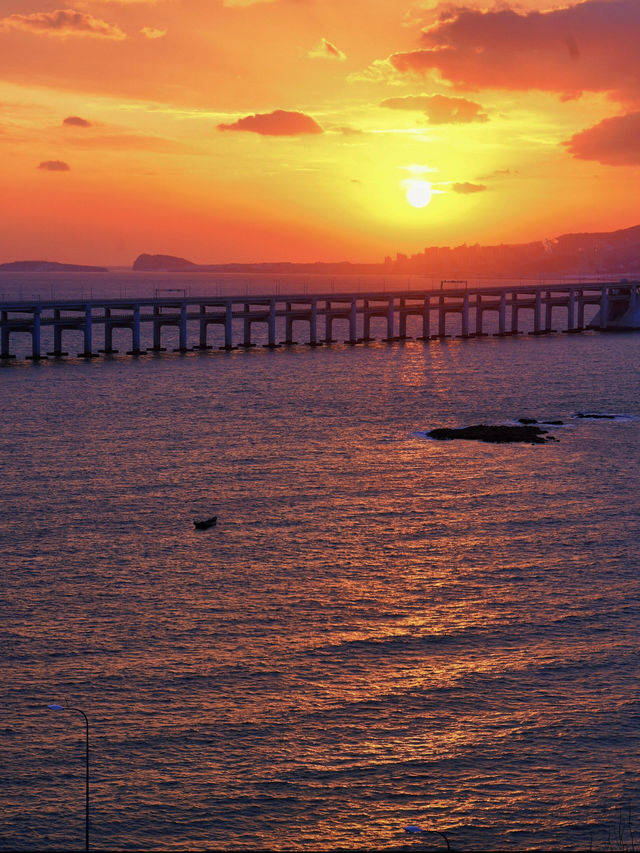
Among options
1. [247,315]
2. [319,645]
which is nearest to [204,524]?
[319,645]

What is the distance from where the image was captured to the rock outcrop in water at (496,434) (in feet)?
213

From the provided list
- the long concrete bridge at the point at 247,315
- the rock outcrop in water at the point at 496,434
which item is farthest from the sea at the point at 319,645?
the long concrete bridge at the point at 247,315

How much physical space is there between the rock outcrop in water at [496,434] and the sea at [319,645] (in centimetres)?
268

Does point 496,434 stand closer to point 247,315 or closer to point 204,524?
point 204,524

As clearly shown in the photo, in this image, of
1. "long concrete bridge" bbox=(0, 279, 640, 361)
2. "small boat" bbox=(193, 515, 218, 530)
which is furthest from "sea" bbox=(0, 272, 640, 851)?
"long concrete bridge" bbox=(0, 279, 640, 361)

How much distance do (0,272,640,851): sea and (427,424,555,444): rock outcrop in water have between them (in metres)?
2.68

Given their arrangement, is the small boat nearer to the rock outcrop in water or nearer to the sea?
the sea

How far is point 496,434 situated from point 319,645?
3818 cm

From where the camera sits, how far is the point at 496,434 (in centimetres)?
6600

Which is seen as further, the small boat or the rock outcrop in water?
the rock outcrop in water

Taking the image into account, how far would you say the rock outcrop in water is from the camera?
213 feet

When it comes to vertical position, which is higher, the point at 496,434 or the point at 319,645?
the point at 496,434

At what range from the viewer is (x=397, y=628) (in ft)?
102

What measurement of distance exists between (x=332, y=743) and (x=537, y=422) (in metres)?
50.9
